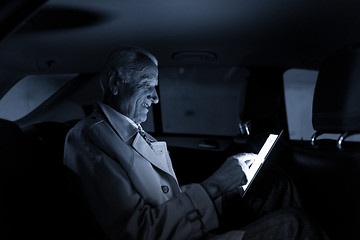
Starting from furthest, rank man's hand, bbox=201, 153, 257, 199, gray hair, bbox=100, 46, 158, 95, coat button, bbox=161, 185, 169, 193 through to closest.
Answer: gray hair, bbox=100, 46, 158, 95 < coat button, bbox=161, 185, 169, 193 < man's hand, bbox=201, 153, 257, 199

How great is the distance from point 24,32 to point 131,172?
1.61 metres

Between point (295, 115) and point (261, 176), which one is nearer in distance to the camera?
point (261, 176)

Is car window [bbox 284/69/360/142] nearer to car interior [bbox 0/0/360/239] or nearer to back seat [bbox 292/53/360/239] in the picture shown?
car interior [bbox 0/0/360/239]

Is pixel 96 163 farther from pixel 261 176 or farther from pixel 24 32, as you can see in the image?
pixel 24 32

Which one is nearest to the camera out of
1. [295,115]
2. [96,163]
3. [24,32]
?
[96,163]

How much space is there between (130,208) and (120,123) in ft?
1.37

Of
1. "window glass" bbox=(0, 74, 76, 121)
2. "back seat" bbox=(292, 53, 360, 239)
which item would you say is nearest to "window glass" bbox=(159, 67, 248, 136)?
"window glass" bbox=(0, 74, 76, 121)

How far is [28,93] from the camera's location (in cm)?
320

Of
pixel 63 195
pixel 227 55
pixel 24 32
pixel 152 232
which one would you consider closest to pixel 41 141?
pixel 63 195

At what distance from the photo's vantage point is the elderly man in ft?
3.32

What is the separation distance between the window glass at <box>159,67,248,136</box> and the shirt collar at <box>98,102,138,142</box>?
1.99 metres

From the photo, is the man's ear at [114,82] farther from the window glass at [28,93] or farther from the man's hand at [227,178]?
the window glass at [28,93]

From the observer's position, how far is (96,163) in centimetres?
107

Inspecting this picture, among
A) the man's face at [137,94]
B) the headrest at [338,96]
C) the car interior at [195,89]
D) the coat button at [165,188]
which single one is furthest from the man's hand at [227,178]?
the headrest at [338,96]
